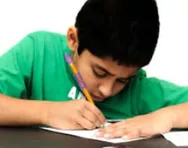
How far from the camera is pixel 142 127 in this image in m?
0.79

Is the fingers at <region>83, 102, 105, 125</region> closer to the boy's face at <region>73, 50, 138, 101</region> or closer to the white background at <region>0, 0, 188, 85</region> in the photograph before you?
the boy's face at <region>73, 50, 138, 101</region>

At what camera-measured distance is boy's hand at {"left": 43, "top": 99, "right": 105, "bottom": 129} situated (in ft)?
2.56

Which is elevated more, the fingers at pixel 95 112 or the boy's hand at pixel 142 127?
the fingers at pixel 95 112

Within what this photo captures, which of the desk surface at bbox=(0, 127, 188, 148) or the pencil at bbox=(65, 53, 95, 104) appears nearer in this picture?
the desk surface at bbox=(0, 127, 188, 148)

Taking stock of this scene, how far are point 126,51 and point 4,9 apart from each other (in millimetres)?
480

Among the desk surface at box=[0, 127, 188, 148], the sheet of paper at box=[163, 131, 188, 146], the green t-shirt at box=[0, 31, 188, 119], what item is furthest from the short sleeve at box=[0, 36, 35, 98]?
the sheet of paper at box=[163, 131, 188, 146]

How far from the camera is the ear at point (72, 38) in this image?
867mm

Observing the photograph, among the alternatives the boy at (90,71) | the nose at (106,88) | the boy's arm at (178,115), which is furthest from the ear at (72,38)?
the boy's arm at (178,115)

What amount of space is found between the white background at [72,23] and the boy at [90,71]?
0.20 meters

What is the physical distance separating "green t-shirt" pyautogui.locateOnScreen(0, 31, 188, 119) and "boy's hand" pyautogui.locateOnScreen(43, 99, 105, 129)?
0.38 ft

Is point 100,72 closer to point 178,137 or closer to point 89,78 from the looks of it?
point 89,78

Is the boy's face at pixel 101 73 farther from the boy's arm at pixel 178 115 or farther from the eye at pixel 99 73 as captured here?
the boy's arm at pixel 178 115

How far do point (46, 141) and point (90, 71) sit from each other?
0.20 meters

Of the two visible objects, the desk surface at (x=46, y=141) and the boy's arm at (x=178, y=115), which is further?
the boy's arm at (x=178, y=115)
